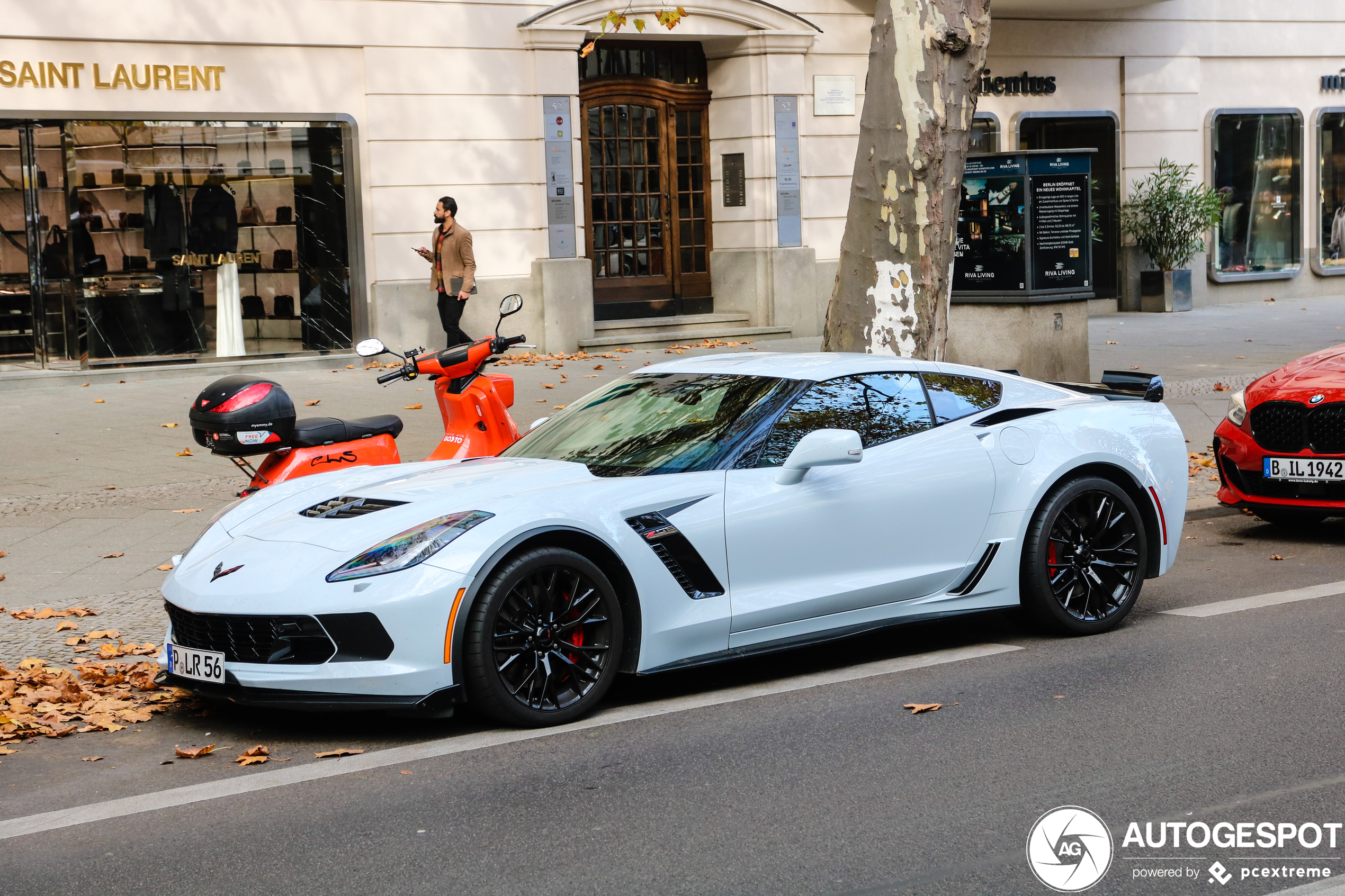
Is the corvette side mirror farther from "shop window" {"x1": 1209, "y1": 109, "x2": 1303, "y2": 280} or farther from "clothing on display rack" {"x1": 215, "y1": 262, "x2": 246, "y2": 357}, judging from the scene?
"shop window" {"x1": 1209, "y1": 109, "x2": 1303, "y2": 280}

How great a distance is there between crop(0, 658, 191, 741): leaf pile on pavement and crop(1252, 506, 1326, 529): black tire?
19.4 ft

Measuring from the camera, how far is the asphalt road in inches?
158

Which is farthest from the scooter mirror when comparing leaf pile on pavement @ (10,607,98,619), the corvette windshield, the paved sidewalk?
leaf pile on pavement @ (10,607,98,619)

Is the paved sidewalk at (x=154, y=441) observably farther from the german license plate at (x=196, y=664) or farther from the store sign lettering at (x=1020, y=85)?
the store sign lettering at (x=1020, y=85)

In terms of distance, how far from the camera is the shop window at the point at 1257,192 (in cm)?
2633

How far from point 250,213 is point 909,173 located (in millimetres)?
9819

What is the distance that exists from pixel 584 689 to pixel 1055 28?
21470 millimetres

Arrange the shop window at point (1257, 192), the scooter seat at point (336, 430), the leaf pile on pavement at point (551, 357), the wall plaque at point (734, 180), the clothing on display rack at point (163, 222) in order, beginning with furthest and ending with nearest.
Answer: the shop window at point (1257, 192) < the wall plaque at point (734, 180) < the leaf pile on pavement at point (551, 357) < the clothing on display rack at point (163, 222) < the scooter seat at point (336, 430)

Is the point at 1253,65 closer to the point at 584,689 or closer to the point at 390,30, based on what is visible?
the point at 390,30

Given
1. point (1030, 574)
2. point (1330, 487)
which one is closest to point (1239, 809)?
point (1030, 574)

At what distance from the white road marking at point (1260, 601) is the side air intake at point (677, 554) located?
2582mm

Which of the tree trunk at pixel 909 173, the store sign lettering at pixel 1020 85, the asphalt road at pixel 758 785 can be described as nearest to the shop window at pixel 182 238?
the tree trunk at pixel 909 173

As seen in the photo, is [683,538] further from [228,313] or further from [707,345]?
[707,345]

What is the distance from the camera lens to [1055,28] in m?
24.5
